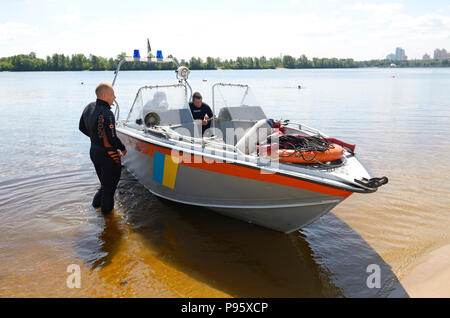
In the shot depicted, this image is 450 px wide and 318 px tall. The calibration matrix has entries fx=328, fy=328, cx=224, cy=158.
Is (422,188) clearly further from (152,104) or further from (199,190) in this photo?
(152,104)

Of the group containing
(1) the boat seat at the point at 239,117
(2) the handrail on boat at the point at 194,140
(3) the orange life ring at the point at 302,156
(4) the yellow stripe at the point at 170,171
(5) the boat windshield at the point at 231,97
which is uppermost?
(5) the boat windshield at the point at 231,97

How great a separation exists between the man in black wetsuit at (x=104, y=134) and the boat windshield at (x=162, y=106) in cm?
112

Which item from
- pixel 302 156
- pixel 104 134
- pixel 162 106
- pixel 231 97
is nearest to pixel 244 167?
pixel 302 156

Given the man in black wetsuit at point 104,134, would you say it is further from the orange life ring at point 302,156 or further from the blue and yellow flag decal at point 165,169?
the orange life ring at point 302,156

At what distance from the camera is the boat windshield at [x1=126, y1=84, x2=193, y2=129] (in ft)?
18.7

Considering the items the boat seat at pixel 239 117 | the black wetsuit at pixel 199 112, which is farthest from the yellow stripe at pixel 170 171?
the black wetsuit at pixel 199 112

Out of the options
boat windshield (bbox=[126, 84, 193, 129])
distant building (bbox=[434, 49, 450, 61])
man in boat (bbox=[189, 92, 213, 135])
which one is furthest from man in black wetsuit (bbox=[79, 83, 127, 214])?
distant building (bbox=[434, 49, 450, 61])

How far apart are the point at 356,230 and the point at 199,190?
2.30 m

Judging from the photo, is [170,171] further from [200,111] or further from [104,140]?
[200,111]

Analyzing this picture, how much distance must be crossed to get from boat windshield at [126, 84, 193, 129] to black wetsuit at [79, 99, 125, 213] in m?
1.12

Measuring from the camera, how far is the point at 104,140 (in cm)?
449

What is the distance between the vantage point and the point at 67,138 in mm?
10914

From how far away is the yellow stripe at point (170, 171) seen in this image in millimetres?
4656

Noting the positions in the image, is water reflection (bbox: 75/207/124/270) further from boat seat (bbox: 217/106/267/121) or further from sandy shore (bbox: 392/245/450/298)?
sandy shore (bbox: 392/245/450/298)
